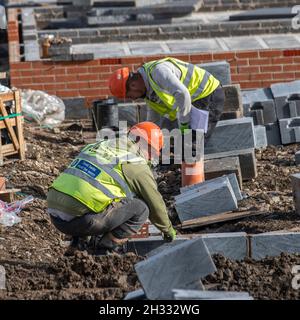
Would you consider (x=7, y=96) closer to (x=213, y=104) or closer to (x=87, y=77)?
(x=213, y=104)

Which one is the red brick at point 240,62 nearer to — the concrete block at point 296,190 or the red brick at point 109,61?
the red brick at point 109,61

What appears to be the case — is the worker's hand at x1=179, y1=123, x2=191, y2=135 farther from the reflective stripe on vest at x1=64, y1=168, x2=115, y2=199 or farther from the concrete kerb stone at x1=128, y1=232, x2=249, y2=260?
the reflective stripe on vest at x1=64, y1=168, x2=115, y2=199

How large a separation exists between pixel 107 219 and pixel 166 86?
230 cm

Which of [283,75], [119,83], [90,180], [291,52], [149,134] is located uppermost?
[119,83]

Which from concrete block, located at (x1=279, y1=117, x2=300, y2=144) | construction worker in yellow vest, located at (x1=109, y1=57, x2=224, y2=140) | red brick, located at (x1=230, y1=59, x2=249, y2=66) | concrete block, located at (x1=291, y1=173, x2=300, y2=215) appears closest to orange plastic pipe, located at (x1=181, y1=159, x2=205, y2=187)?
construction worker in yellow vest, located at (x1=109, y1=57, x2=224, y2=140)

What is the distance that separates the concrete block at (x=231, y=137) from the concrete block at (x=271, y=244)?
3.25m

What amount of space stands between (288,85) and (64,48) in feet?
10.6

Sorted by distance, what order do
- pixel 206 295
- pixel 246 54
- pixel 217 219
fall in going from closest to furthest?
pixel 206 295
pixel 217 219
pixel 246 54

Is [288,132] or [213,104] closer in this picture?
[213,104]

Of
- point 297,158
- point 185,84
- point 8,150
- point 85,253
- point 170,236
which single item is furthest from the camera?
point 8,150

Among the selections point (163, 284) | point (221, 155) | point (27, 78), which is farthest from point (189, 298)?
point (27, 78)

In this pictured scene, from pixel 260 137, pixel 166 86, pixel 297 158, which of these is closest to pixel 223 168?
pixel 297 158

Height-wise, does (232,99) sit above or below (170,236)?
above

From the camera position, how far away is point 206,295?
6.27 metres
